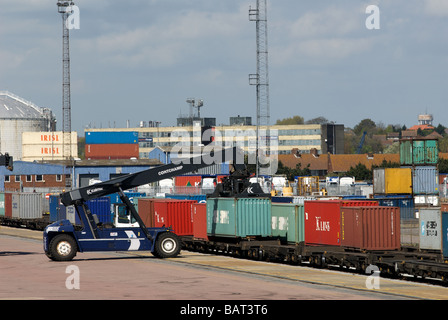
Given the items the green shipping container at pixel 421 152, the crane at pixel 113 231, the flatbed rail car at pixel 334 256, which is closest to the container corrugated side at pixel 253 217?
the flatbed rail car at pixel 334 256

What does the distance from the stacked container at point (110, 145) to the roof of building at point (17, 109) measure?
77.1 feet

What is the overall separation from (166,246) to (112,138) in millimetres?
127636

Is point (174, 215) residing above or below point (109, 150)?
below

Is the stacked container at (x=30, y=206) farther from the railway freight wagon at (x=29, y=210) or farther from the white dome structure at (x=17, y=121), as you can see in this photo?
the white dome structure at (x=17, y=121)

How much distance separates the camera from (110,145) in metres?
169

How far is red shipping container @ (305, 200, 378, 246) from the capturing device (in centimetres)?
3906

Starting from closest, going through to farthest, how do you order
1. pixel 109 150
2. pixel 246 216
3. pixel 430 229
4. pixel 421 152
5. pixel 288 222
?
pixel 430 229
pixel 288 222
pixel 246 216
pixel 421 152
pixel 109 150

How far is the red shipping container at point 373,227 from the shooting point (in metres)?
37.2

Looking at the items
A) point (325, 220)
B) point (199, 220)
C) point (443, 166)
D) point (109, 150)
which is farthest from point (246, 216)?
point (109, 150)

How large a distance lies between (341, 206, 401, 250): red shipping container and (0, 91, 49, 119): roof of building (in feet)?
501

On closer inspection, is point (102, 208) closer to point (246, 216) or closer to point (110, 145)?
point (246, 216)

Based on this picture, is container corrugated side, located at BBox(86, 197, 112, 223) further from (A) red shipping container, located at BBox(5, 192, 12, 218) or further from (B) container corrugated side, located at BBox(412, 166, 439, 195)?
(B) container corrugated side, located at BBox(412, 166, 439, 195)
